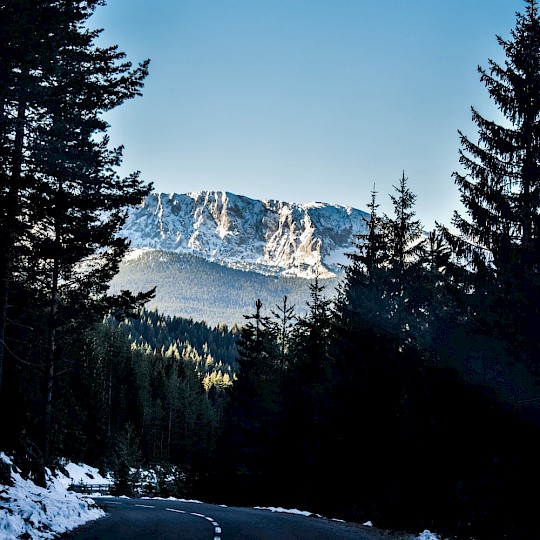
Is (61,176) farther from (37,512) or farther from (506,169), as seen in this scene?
(506,169)

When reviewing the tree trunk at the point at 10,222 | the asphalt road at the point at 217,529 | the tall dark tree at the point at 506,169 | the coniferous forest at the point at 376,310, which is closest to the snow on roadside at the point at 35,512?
the asphalt road at the point at 217,529

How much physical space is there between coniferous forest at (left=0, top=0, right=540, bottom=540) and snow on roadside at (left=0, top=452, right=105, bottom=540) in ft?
5.85

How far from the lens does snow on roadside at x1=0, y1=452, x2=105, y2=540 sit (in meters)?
11.7

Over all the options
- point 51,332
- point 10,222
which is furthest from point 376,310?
point 10,222

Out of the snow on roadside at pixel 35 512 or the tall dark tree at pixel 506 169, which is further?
the tall dark tree at pixel 506 169

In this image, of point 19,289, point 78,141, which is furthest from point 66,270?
point 78,141

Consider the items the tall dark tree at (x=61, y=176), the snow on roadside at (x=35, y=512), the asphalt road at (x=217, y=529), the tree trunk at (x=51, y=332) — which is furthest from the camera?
the tree trunk at (x=51, y=332)

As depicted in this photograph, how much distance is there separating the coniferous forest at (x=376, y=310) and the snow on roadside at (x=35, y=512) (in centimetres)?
178

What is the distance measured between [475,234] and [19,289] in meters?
14.8

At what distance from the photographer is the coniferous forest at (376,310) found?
13.9 m

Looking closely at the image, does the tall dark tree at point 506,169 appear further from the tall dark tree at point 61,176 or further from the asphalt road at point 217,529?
the tall dark tree at point 61,176

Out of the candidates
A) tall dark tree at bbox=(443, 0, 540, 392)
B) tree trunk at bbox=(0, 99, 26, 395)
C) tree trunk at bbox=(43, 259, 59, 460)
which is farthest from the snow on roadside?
tall dark tree at bbox=(443, 0, 540, 392)

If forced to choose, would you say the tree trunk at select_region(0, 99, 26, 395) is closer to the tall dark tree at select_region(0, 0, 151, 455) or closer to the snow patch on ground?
the tall dark tree at select_region(0, 0, 151, 455)

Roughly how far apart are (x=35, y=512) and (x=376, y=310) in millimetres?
14830
